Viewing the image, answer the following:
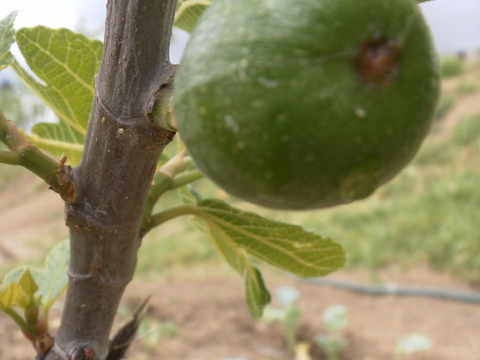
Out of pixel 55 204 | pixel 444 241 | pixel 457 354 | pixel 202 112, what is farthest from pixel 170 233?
pixel 202 112

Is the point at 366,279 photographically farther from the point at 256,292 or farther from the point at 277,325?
the point at 256,292

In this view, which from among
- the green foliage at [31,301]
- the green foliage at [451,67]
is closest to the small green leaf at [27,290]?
the green foliage at [31,301]

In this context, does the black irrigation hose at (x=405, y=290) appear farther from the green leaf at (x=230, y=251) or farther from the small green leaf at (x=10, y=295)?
the small green leaf at (x=10, y=295)

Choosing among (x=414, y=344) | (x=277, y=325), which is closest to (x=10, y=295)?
(x=414, y=344)

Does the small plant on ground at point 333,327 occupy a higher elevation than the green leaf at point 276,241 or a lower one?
lower

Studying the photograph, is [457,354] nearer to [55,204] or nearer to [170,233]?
[170,233]

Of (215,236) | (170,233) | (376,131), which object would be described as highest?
(376,131)
